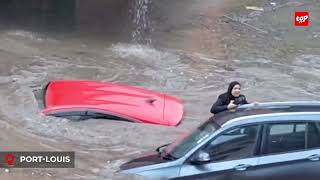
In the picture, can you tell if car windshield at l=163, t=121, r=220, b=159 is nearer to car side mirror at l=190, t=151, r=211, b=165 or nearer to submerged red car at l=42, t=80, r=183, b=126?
car side mirror at l=190, t=151, r=211, b=165

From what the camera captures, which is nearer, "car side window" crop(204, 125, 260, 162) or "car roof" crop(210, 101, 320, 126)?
"car side window" crop(204, 125, 260, 162)

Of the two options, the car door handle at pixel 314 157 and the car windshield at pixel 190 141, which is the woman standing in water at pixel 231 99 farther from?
the car door handle at pixel 314 157

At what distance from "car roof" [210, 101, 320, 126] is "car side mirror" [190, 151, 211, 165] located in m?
0.45

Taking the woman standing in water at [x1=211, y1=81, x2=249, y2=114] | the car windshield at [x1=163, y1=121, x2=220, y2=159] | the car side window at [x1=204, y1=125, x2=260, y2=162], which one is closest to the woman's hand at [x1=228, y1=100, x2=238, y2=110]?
the woman standing in water at [x1=211, y1=81, x2=249, y2=114]

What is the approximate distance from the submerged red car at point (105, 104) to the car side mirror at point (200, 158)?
12.2ft

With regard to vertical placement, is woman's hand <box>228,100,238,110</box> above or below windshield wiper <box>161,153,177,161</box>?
above

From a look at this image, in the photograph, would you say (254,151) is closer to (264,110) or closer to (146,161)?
(264,110)

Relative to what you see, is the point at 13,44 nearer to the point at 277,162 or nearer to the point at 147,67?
the point at 147,67

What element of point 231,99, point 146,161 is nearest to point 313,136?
point 146,161

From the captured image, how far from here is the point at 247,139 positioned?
22.1 ft

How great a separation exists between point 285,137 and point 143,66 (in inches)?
472

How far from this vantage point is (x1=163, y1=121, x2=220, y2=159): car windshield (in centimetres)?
684

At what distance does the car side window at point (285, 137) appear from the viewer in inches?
264

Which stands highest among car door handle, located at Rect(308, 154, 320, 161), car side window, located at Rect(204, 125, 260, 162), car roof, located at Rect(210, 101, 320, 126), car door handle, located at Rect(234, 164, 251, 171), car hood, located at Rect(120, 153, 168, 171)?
car roof, located at Rect(210, 101, 320, 126)
